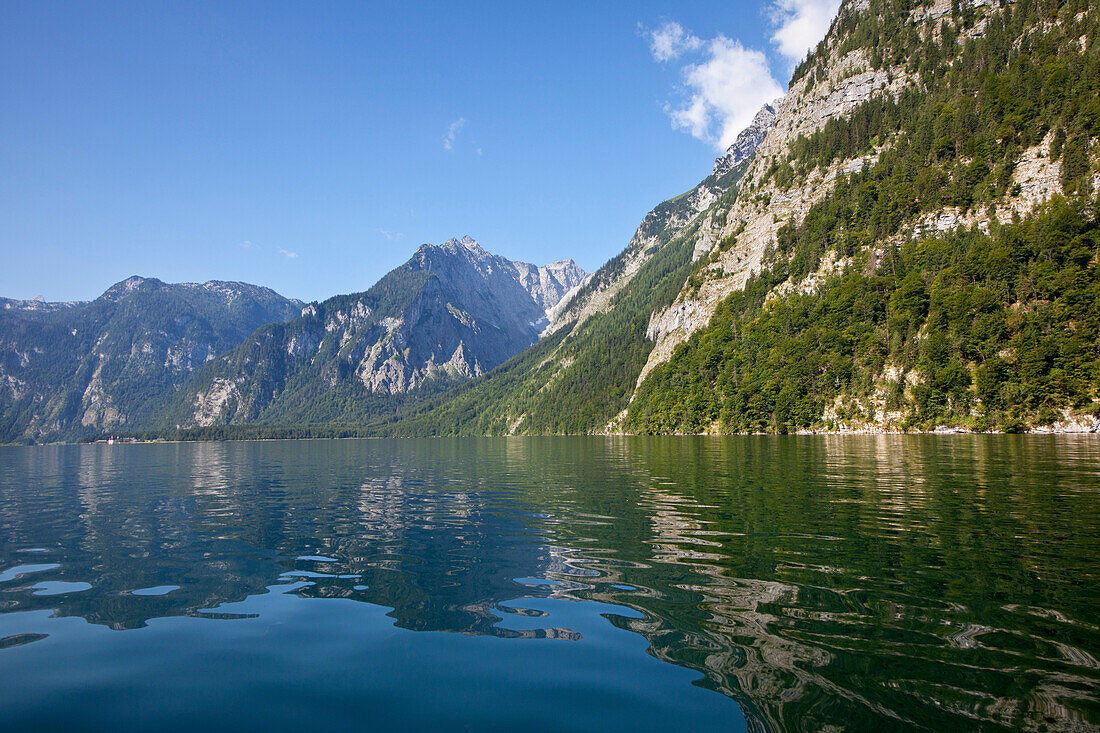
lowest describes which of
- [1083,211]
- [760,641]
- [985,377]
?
[760,641]

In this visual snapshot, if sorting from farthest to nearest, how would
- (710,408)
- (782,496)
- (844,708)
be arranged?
(710,408)
(782,496)
(844,708)

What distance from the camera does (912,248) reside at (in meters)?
117

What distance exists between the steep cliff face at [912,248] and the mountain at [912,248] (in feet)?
1.42

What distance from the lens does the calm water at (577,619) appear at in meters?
7.05

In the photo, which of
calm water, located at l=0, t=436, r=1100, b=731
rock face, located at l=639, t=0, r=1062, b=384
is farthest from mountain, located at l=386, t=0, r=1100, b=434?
calm water, located at l=0, t=436, r=1100, b=731

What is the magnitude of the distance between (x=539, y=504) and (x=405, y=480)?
66.5 ft

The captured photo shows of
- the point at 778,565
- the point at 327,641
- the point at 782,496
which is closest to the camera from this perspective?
the point at 327,641

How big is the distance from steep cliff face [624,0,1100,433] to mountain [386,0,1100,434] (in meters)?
0.43

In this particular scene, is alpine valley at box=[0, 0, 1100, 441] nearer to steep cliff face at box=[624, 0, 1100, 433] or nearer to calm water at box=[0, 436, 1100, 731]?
steep cliff face at box=[624, 0, 1100, 433]

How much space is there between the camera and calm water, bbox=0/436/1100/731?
278 inches

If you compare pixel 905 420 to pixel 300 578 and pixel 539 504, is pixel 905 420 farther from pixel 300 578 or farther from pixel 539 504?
pixel 300 578

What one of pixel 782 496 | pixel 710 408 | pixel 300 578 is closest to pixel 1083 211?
pixel 710 408

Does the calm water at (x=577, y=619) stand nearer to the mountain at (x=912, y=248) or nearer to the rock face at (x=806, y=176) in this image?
the mountain at (x=912, y=248)

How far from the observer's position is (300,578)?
14680mm
